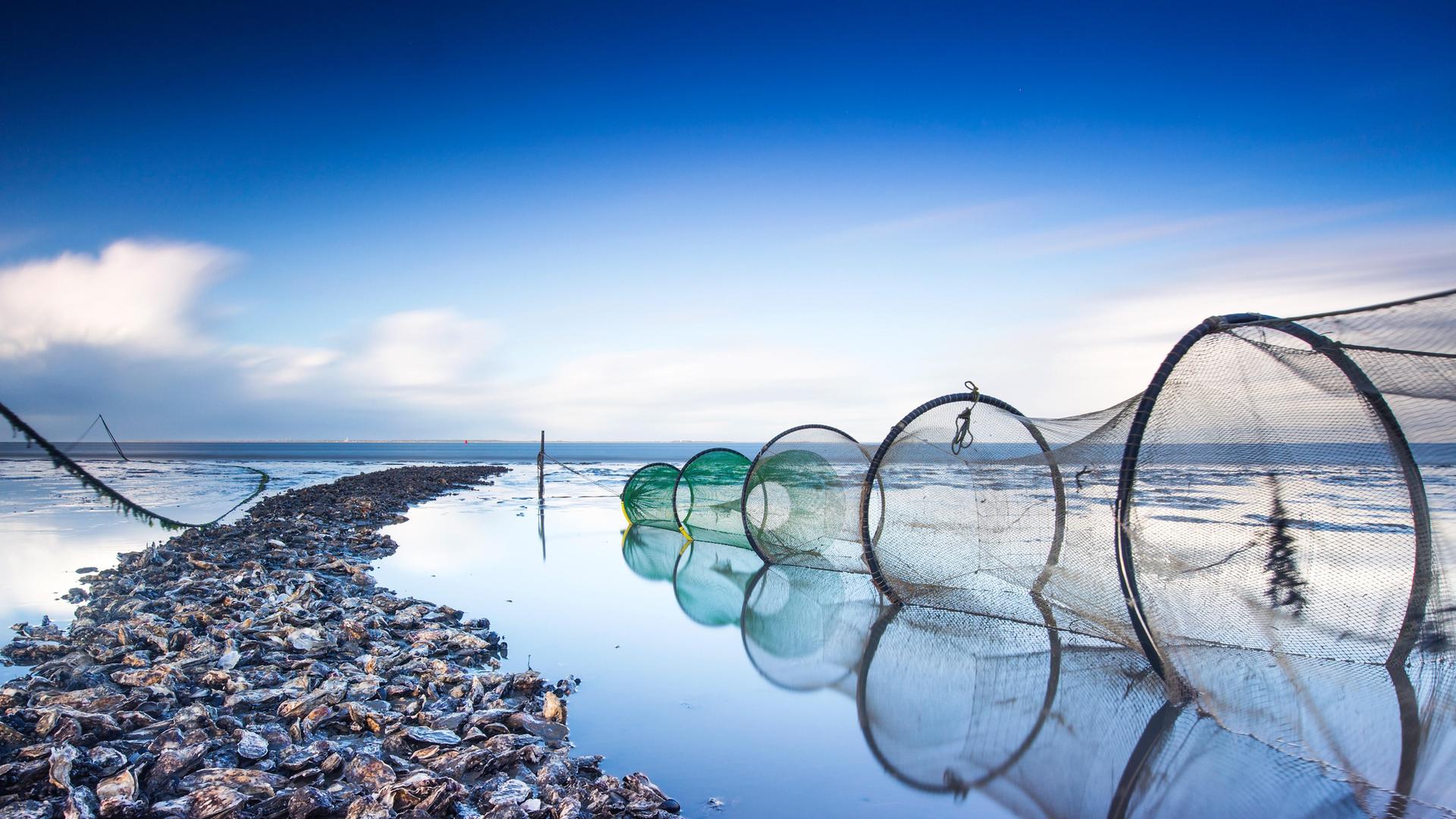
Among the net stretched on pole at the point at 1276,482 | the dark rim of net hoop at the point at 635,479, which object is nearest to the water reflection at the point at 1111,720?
the net stretched on pole at the point at 1276,482

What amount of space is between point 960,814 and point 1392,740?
2.47 meters

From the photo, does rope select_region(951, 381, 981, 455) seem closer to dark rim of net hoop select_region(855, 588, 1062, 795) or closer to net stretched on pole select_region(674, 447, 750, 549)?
dark rim of net hoop select_region(855, 588, 1062, 795)

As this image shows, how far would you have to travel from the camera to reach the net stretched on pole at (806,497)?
8.70 metres

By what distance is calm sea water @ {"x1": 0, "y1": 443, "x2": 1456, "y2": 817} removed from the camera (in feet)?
10.6

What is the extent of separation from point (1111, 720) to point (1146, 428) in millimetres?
1679

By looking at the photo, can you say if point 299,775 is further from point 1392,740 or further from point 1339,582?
point 1339,582

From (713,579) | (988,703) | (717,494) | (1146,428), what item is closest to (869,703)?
(988,703)

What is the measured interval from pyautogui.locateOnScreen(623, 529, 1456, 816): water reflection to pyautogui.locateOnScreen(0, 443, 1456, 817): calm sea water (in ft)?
0.05

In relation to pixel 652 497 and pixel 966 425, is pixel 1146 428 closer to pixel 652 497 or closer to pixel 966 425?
pixel 966 425

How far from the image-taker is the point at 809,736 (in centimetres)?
387

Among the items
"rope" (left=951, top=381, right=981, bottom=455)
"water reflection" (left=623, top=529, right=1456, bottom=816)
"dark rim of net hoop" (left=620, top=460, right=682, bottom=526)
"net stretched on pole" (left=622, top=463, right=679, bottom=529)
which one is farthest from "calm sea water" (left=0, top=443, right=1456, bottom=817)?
"net stretched on pole" (left=622, top=463, right=679, bottom=529)

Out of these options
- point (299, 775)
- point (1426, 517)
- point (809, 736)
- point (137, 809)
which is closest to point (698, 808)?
point (809, 736)

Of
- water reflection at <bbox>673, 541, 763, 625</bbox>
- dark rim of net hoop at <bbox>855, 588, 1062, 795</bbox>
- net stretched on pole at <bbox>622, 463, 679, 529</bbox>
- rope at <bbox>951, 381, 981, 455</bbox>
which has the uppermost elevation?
rope at <bbox>951, 381, 981, 455</bbox>

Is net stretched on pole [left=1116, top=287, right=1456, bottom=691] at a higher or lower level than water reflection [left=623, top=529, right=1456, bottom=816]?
higher
